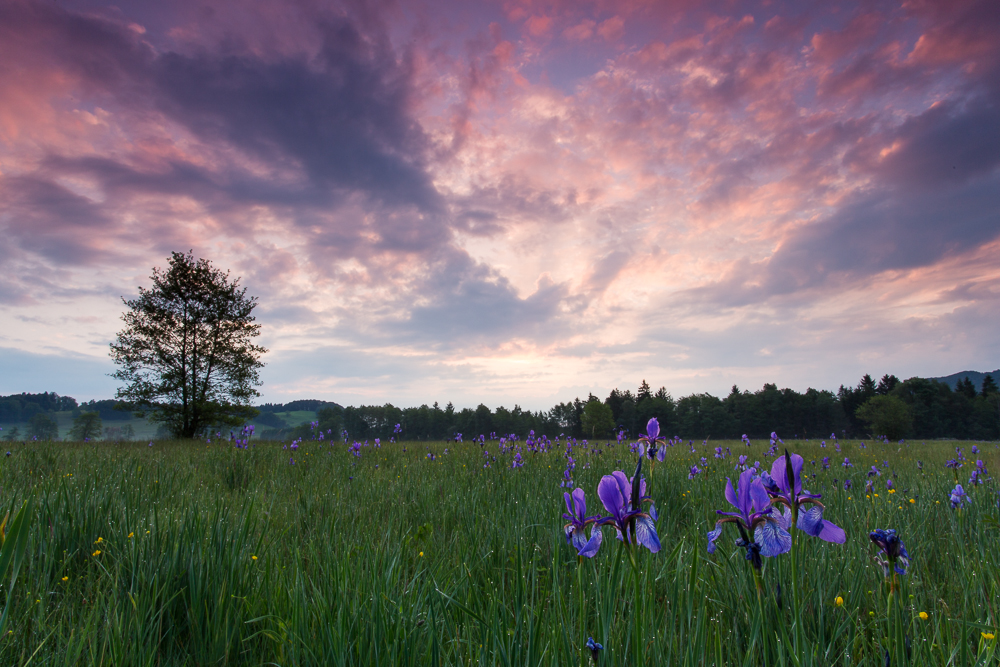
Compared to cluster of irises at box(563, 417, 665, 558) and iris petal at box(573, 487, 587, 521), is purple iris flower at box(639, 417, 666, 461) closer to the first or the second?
iris petal at box(573, 487, 587, 521)

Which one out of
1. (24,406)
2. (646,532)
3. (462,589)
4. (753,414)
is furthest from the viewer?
(24,406)

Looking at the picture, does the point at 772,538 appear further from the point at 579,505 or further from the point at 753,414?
the point at 753,414

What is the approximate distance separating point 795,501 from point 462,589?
205 centimetres

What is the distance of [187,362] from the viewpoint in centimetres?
2719

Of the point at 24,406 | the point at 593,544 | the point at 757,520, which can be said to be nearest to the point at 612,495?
the point at 593,544

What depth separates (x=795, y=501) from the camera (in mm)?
1588

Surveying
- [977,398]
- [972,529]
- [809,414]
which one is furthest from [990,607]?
[977,398]

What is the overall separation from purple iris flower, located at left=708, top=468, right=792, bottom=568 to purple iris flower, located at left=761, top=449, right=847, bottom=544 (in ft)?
0.19

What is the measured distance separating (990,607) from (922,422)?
107 metres

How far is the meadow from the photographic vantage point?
198 cm

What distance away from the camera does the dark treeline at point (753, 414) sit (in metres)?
79.1

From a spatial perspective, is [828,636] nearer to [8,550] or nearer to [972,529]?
[972,529]

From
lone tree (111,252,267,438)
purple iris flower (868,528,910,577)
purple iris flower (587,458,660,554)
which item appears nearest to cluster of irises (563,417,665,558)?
purple iris flower (587,458,660,554)

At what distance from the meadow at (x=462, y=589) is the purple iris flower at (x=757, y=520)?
0.44ft
